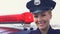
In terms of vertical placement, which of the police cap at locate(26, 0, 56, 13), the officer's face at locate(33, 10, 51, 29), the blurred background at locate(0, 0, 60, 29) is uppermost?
the police cap at locate(26, 0, 56, 13)

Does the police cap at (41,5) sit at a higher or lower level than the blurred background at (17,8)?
higher

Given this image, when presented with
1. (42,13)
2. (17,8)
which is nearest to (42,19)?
(42,13)

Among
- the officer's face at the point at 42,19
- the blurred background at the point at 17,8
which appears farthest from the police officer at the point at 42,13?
the blurred background at the point at 17,8

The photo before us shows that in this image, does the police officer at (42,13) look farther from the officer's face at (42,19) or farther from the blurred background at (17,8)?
the blurred background at (17,8)

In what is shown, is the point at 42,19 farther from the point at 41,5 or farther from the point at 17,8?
the point at 17,8

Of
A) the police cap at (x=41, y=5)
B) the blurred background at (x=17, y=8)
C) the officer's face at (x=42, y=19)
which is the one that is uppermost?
the police cap at (x=41, y=5)

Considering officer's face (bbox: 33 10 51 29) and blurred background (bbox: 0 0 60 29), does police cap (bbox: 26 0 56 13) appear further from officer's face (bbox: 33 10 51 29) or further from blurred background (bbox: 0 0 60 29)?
blurred background (bbox: 0 0 60 29)

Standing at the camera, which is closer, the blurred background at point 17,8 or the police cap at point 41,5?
the police cap at point 41,5

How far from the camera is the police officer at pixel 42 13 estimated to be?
4.22ft

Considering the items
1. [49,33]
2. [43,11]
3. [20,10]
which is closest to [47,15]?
[43,11]

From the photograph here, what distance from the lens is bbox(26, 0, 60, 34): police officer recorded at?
1.29 meters

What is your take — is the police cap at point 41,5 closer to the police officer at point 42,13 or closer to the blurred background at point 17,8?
the police officer at point 42,13

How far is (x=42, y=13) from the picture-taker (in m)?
1.29

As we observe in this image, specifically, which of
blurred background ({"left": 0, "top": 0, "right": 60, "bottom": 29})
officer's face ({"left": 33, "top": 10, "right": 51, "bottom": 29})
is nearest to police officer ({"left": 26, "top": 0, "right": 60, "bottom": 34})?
officer's face ({"left": 33, "top": 10, "right": 51, "bottom": 29})
